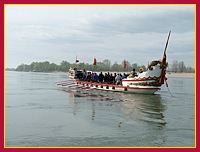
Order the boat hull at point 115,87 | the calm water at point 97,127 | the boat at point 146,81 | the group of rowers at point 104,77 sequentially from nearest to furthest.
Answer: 1. the calm water at point 97,127
2. the boat at point 146,81
3. the boat hull at point 115,87
4. the group of rowers at point 104,77

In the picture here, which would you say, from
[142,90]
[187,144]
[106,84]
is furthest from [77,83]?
[187,144]

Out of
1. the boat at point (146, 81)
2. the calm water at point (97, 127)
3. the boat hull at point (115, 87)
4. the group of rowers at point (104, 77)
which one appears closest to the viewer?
the calm water at point (97, 127)

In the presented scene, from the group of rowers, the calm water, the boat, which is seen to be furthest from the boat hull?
the calm water

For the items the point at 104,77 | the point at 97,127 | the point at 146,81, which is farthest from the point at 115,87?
the point at 97,127

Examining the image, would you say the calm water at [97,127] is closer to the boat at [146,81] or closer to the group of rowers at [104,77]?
the boat at [146,81]

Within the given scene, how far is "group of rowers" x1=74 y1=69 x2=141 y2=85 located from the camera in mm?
25641

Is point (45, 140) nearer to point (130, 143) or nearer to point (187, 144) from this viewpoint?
point (130, 143)

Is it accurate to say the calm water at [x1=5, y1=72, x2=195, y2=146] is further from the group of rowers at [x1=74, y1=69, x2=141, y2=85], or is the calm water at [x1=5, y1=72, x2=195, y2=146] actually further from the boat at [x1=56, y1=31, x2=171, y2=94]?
the group of rowers at [x1=74, y1=69, x2=141, y2=85]

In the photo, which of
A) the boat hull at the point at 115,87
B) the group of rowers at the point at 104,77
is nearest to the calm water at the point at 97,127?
the boat hull at the point at 115,87

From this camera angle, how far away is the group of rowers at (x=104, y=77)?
1009 inches

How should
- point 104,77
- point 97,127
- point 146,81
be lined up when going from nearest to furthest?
point 97,127, point 146,81, point 104,77

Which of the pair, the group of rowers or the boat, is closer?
the boat

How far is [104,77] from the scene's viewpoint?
91.8 ft

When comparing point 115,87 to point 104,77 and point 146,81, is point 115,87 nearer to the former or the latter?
point 104,77
